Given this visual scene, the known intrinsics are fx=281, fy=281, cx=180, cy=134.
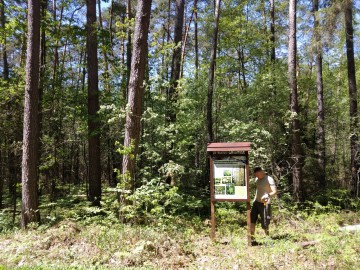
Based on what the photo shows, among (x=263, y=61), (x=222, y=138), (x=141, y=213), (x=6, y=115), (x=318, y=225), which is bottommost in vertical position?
(x=318, y=225)

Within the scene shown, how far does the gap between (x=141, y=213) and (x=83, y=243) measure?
1.64 metres

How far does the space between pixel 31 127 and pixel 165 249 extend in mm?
5200

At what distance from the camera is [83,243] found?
5.79 meters

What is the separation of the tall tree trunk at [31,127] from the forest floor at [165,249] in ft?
2.92

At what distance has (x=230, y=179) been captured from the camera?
263 inches

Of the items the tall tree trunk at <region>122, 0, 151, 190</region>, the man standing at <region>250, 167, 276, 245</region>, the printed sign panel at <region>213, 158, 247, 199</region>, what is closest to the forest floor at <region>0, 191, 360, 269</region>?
the man standing at <region>250, 167, 276, 245</region>

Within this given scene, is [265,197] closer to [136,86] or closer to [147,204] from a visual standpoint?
[147,204]

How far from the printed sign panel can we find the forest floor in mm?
1084

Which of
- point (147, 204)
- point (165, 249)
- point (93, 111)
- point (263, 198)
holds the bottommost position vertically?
point (165, 249)

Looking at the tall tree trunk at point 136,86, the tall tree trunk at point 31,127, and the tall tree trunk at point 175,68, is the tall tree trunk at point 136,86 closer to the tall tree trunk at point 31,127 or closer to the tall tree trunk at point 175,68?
the tall tree trunk at point 175,68

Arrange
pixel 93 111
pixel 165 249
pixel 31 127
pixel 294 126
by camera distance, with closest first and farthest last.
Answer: pixel 165 249 < pixel 31 127 < pixel 294 126 < pixel 93 111

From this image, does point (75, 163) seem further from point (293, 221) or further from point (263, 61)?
point (293, 221)

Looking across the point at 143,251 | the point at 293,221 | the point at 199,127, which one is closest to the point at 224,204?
the point at 293,221

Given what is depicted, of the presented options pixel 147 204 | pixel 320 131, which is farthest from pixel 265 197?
pixel 320 131
